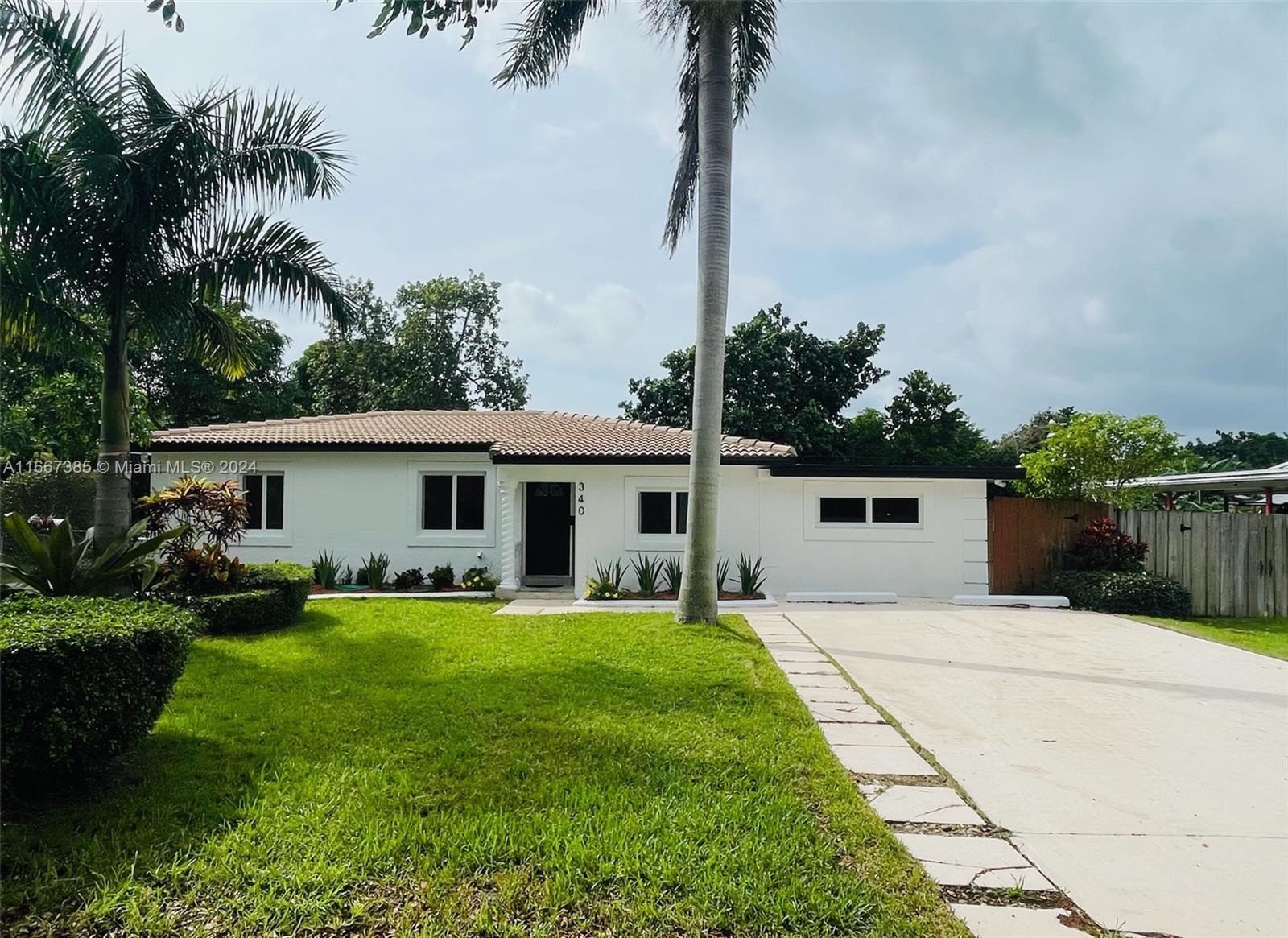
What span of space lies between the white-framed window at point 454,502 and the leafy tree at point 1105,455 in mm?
12408

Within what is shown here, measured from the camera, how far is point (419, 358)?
30797 millimetres

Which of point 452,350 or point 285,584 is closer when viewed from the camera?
point 285,584

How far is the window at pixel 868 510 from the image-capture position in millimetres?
13906

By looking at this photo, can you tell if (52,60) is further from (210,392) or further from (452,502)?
(210,392)

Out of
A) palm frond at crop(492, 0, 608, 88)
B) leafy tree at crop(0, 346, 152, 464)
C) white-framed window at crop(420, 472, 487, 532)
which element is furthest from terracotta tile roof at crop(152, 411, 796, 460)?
palm frond at crop(492, 0, 608, 88)

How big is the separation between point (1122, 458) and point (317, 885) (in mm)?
17192

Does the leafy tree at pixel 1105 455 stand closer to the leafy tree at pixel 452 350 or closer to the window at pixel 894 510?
the window at pixel 894 510

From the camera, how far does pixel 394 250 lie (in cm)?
1213

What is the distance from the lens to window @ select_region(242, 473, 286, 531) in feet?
50.4

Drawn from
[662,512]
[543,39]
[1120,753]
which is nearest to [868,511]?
[662,512]

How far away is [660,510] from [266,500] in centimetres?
928

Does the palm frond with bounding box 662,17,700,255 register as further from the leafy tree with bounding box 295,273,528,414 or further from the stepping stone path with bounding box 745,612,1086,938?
the leafy tree with bounding box 295,273,528,414

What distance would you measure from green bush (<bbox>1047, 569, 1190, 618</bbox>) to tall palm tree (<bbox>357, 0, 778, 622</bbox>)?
7797 millimetres

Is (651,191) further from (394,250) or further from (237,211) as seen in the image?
(237,211)
